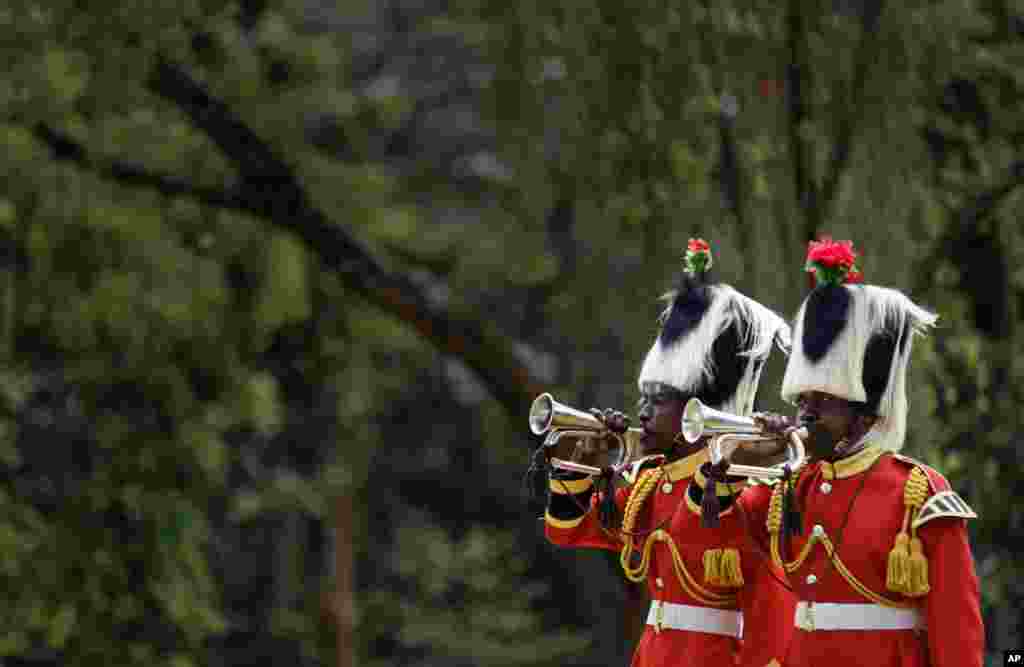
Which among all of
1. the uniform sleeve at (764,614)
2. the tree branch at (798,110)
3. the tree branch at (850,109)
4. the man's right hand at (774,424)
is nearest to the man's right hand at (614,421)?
the uniform sleeve at (764,614)

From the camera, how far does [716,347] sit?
24.9 feet

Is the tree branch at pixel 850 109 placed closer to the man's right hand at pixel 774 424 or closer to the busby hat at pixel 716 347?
the busby hat at pixel 716 347

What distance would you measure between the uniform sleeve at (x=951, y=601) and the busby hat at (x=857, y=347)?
42 centimetres

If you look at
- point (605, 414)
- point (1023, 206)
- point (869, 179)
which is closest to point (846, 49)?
point (869, 179)

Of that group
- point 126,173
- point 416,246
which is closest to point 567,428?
point 126,173

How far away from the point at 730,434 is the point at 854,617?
68 cm

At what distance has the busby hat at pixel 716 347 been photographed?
24.7ft

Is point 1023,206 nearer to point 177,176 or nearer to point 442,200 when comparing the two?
point 177,176

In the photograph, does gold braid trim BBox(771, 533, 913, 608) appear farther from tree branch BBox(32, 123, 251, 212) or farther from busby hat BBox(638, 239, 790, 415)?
tree branch BBox(32, 123, 251, 212)

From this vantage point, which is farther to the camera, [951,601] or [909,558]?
[909,558]

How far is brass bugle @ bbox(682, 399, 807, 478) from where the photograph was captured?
6816 millimetres

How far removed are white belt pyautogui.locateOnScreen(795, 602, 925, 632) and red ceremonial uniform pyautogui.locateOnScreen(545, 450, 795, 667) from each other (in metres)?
0.26

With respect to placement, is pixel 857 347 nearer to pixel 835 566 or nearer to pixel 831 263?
pixel 831 263

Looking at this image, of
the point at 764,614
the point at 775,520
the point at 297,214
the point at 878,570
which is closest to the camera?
the point at 878,570
